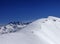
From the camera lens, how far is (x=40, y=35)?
9.31m

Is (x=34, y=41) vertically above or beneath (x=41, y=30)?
beneath

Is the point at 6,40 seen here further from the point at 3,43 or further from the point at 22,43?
the point at 22,43

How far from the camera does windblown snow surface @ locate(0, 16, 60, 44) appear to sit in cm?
832

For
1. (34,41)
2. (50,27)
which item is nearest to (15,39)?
(34,41)

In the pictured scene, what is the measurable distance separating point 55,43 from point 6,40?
2920 mm

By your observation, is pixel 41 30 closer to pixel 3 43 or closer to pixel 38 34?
pixel 38 34

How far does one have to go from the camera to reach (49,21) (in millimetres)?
11117

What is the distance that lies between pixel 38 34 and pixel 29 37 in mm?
839

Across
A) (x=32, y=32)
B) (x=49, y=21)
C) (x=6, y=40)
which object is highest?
(x=49, y=21)

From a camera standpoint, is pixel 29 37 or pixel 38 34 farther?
pixel 38 34

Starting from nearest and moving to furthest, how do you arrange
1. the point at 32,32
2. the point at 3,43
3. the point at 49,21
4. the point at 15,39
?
1. the point at 3,43
2. the point at 15,39
3. the point at 32,32
4. the point at 49,21

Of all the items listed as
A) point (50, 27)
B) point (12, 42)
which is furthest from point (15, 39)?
point (50, 27)

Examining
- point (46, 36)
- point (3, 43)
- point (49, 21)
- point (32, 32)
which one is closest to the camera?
Result: point (3, 43)

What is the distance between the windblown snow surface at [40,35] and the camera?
27.3 ft
